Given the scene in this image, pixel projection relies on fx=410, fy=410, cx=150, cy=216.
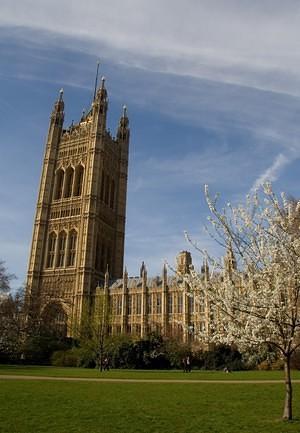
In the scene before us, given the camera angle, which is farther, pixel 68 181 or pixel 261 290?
pixel 68 181

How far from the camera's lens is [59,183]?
8194 centimetres

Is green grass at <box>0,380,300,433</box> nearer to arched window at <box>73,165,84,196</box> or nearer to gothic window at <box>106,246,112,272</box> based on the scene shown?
gothic window at <box>106,246,112,272</box>

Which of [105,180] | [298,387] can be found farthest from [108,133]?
[298,387]

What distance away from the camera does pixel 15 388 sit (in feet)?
49.7

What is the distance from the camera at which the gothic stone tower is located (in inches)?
2773

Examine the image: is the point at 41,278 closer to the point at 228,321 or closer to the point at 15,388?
the point at 15,388

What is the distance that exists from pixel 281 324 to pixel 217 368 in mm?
28078

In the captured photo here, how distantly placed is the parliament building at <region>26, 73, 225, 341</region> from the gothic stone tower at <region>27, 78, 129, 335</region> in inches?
6.6

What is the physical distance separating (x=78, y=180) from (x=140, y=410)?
71917 millimetres

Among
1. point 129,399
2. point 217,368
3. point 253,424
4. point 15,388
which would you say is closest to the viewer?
point 253,424

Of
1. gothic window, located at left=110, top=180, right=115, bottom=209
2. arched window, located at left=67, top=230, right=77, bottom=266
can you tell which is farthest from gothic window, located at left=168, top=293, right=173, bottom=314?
gothic window, located at left=110, top=180, right=115, bottom=209

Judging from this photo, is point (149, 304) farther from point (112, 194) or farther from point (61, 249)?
point (112, 194)

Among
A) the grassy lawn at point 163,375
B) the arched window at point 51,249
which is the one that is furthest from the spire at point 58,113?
the grassy lawn at point 163,375

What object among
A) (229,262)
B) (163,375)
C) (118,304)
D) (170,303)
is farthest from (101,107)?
(229,262)
